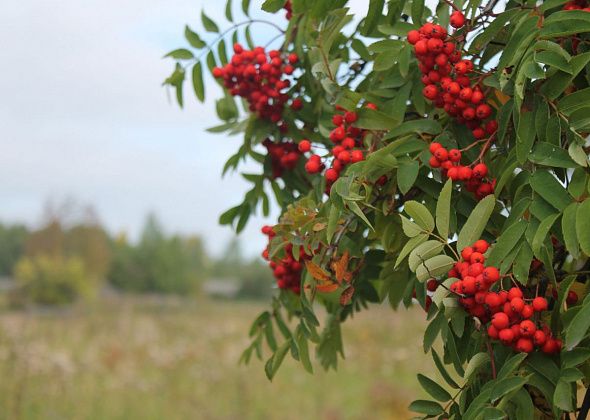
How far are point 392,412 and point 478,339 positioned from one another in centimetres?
383

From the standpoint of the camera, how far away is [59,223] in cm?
2150

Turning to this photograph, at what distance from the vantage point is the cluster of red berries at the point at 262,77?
1.42m

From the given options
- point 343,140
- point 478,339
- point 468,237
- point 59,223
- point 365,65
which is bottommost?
point 478,339

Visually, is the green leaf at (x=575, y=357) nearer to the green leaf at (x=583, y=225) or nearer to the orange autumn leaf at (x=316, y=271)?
the green leaf at (x=583, y=225)

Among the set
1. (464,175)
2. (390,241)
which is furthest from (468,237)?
(390,241)

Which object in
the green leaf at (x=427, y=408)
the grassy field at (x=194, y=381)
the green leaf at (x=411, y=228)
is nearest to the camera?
the green leaf at (x=411, y=228)

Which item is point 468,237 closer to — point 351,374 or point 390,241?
point 390,241

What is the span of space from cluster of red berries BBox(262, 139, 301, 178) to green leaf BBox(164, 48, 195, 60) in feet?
0.91

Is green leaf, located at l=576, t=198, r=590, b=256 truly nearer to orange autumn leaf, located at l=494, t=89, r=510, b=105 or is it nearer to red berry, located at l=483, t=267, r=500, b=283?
red berry, located at l=483, t=267, r=500, b=283

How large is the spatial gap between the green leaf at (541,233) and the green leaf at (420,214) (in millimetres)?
136

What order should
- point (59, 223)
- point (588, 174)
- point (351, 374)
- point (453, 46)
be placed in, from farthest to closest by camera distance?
point (59, 223) → point (351, 374) → point (453, 46) → point (588, 174)

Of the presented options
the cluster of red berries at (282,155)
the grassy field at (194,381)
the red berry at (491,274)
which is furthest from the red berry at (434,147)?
the grassy field at (194,381)

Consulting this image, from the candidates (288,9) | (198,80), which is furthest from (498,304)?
(198,80)

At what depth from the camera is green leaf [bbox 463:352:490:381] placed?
939 mm
